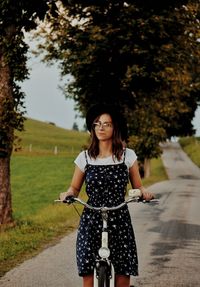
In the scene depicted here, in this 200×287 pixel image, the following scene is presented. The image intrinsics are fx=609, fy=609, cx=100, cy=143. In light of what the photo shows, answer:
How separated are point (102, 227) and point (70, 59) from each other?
24.4 m

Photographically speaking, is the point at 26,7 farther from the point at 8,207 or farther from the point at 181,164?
the point at 181,164

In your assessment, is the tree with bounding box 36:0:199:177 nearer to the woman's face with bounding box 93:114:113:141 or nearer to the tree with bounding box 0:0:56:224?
the tree with bounding box 0:0:56:224

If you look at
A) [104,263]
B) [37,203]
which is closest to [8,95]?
[104,263]

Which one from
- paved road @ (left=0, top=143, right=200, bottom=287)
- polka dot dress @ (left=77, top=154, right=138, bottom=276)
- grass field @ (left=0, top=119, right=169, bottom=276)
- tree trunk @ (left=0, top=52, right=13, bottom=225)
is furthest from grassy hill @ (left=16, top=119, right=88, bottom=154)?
polka dot dress @ (left=77, top=154, right=138, bottom=276)

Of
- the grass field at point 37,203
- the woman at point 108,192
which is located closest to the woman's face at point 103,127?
the woman at point 108,192

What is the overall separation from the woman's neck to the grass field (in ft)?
13.6

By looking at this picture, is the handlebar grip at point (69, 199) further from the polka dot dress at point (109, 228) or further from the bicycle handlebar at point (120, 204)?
the polka dot dress at point (109, 228)

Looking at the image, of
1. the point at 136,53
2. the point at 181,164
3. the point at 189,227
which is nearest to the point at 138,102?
the point at 136,53

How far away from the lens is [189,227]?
15344mm

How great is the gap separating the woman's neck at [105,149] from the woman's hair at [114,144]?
33 mm

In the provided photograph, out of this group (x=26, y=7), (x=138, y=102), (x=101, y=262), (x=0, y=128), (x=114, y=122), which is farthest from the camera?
(x=138, y=102)

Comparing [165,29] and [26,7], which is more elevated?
[165,29]

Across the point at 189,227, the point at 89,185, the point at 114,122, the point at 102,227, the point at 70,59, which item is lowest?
the point at 189,227

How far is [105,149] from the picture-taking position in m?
5.47
